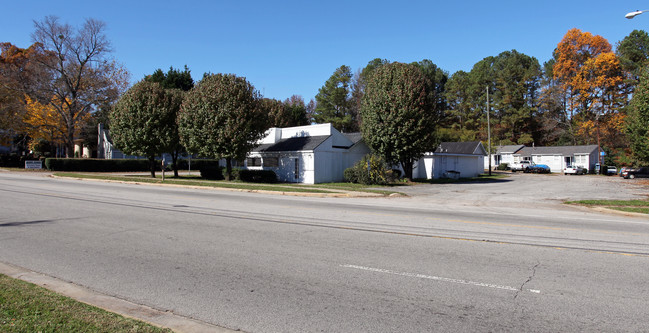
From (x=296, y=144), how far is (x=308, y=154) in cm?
255

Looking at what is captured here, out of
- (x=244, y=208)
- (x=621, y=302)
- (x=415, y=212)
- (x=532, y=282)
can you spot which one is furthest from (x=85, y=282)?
(x=415, y=212)

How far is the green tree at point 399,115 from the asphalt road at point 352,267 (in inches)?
729

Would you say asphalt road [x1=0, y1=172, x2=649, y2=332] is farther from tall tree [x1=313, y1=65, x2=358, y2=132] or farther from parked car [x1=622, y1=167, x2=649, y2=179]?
tall tree [x1=313, y1=65, x2=358, y2=132]

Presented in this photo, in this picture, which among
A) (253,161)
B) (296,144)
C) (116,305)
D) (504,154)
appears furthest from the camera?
(504,154)

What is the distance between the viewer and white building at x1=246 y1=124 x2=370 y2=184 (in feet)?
100

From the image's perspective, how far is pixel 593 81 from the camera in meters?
55.2

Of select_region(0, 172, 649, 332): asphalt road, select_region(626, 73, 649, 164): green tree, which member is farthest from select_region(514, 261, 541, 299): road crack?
select_region(626, 73, 649, 164): green tree

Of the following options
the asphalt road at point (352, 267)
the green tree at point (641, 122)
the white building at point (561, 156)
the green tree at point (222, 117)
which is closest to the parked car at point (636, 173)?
the green tree at point (641, 122)

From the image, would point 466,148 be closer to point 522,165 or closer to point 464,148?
point 464,148

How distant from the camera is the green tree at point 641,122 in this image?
96.0ft

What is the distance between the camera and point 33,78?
4772cm

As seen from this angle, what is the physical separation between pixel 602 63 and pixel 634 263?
5956 cm

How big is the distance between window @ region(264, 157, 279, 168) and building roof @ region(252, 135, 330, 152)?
689 millimetres

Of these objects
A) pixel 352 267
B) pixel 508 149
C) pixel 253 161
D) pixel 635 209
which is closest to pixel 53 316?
pixel 352 267
